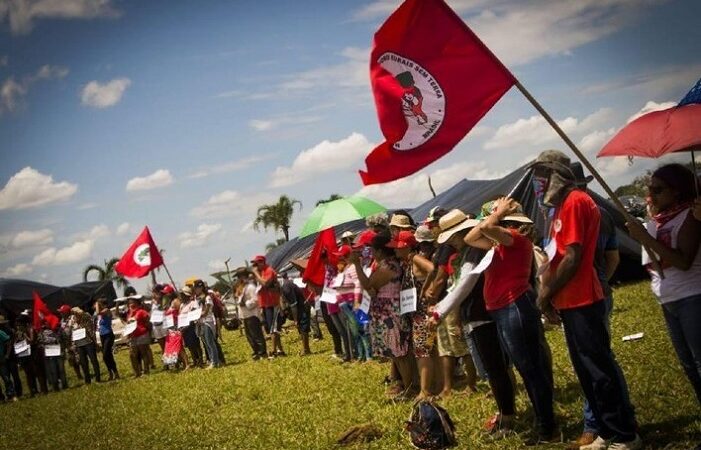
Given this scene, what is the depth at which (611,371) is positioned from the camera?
13.4 feet

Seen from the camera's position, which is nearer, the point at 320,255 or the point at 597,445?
the point at 597,445

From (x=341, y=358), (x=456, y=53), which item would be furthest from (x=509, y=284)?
(x=341, y=358)

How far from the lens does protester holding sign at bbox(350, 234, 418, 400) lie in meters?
6.80

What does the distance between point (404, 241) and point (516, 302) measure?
2281mm

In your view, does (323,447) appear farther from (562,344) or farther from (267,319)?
(267,319)

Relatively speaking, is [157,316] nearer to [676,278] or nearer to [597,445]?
[597,445]

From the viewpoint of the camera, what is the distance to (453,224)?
17.7ft

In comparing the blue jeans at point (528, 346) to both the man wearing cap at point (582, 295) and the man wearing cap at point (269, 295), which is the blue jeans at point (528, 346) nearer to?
the man wearing cap at point (582, 295)

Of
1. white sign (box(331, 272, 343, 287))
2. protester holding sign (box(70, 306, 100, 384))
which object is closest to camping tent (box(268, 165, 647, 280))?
white sign (box(331, 272, 343, 287))

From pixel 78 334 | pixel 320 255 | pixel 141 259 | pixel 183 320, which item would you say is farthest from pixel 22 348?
pixel 320 255

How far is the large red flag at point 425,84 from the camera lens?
424cm

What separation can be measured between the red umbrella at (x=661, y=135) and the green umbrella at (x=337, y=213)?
6940 millimetres

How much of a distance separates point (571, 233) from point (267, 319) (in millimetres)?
10610

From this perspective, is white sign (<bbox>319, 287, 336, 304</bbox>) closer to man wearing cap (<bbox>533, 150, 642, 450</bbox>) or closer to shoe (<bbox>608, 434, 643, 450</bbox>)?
man wearing cap (<bbox>533, 150, 642, 450</bbox>)
